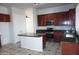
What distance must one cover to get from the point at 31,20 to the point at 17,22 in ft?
3.24

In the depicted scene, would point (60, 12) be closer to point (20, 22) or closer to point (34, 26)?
point (34, 26)

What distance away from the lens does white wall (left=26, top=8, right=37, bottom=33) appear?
7.08m

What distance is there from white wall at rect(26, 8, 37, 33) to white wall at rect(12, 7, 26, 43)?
31 cm

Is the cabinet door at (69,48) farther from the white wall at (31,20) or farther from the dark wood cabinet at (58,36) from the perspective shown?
the white wall at (31,20)

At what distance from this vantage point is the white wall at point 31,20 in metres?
7.08

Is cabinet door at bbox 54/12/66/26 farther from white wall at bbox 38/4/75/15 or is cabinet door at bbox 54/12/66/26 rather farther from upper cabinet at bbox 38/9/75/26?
white wall at bbox 38/4/75/15

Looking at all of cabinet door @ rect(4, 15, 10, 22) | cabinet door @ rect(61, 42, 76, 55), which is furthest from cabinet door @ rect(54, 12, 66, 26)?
cabinet door @ rect(61, 42, 76, 55)

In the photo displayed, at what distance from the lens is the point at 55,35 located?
6.63 metres

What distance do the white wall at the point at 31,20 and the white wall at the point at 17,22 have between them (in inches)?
12.0

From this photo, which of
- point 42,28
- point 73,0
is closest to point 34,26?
point 42,28

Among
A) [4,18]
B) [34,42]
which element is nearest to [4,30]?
[4,18]

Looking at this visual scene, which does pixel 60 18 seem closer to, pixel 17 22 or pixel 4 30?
pixel 17 22
